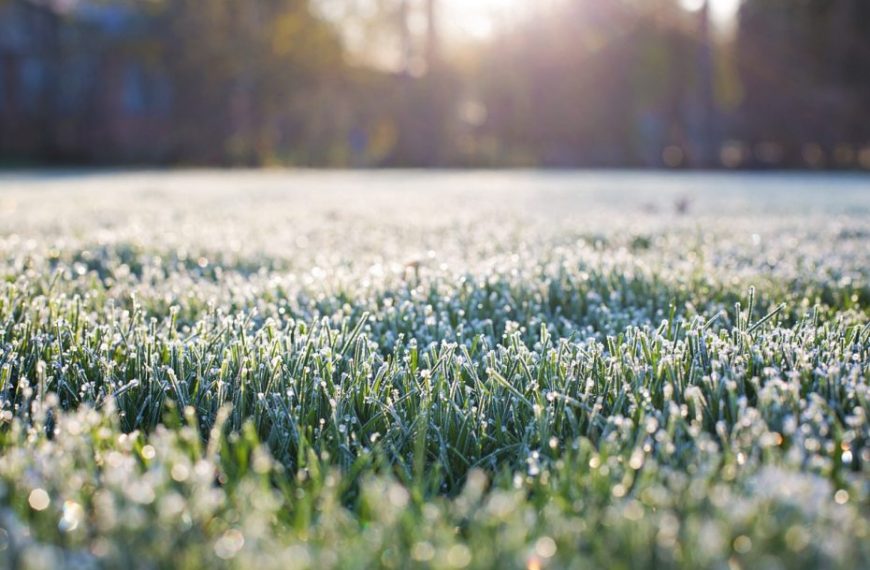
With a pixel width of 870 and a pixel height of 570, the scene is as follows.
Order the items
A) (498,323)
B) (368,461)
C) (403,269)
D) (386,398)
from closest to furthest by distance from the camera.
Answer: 1. (368,461)
2. (386,398)
3. (498,323)
4. (403,269)

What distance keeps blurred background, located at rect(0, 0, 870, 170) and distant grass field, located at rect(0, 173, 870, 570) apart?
20.1m

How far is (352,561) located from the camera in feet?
2.82

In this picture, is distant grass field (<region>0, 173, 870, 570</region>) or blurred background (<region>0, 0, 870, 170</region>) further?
blurred background (<region>0, 0, 870, 170</region>)

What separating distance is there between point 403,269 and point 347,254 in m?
0.74

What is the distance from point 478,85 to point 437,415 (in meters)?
26.0

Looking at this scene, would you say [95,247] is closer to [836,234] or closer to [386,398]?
[386,398]

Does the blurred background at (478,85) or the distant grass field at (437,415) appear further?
the blurred background at (478,85)

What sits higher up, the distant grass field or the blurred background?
the blurred background

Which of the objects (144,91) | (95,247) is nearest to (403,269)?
(95,247)

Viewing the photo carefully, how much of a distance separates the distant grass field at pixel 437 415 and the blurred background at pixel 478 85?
20.1 metres

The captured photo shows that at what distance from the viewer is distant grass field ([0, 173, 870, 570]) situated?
905 millimetres

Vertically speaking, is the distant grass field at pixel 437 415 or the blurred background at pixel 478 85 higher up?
the blurred background at pixel 478 85

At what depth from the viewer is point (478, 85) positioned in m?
26.6

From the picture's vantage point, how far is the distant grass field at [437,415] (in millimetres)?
905
